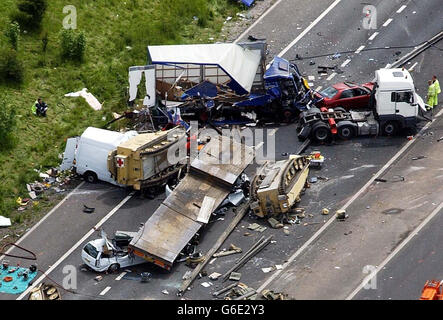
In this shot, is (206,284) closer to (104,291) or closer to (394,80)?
(104,291)

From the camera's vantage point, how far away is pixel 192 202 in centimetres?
4109

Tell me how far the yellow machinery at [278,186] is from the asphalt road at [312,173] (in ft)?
2.29

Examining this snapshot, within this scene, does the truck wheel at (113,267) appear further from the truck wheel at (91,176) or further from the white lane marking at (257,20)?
Answer: the white lane marking at (257,20)

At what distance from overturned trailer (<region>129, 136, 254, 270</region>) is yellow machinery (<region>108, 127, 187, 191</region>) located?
48.8 inches

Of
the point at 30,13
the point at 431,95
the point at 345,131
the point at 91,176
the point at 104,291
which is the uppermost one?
the point at 30,13

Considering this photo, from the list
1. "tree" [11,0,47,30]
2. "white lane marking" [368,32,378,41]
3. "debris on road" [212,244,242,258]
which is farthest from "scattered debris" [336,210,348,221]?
"tree" [11,0,47,30]

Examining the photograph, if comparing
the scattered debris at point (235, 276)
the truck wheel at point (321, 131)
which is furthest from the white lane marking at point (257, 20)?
the scattered debris at point (235, 276)

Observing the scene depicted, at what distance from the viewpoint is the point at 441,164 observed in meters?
43.6

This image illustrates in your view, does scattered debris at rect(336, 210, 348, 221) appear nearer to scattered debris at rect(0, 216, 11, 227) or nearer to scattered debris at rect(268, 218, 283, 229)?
scattered debris at rect(268, 218, 283, 229)

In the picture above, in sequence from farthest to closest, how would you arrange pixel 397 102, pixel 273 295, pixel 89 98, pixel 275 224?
pixel 89 98
pixel 397 102
pixel 275 224
pixel 273 295

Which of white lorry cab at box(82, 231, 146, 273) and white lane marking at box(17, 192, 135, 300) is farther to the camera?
white lorry cab at box(82, 231, 146, 273)

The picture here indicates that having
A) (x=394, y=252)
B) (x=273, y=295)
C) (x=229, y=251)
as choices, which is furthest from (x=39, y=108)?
(x=394, y=252)

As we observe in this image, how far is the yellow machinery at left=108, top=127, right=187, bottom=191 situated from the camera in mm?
42500

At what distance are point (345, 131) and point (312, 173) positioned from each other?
9.99 ft
